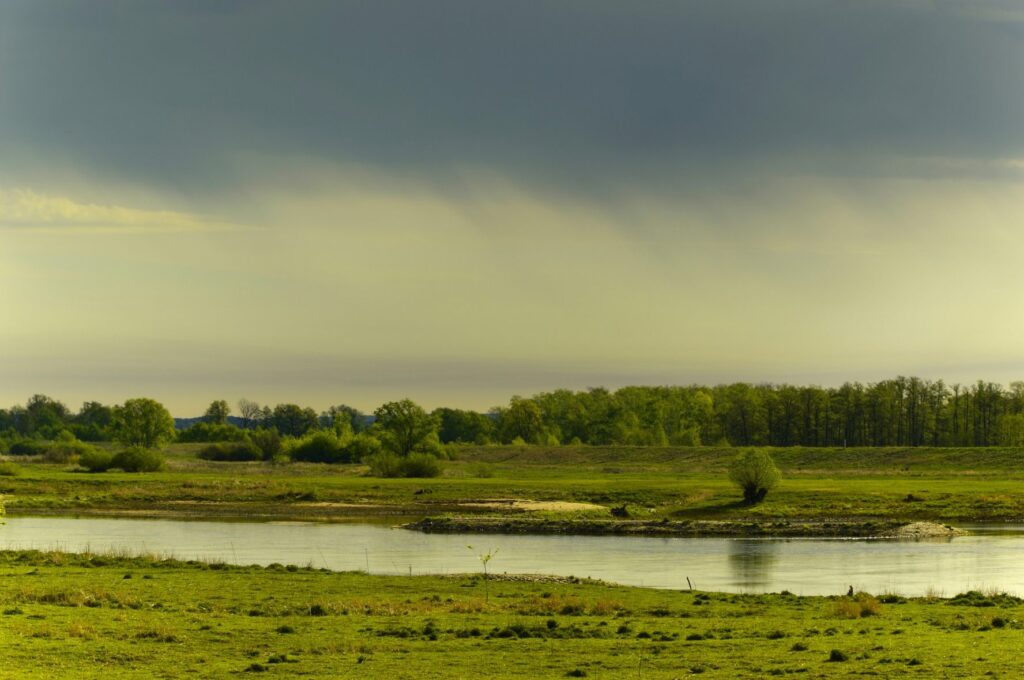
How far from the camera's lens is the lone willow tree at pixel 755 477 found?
88.6 m

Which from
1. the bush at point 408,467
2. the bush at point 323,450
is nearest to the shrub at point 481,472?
the bush at point 408,467

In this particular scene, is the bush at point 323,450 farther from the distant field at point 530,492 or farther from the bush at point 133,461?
the bush at point 133,461

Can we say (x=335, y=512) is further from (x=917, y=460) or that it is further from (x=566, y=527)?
(x=917, y=460)

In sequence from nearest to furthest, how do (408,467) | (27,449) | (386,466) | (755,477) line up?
(755,477) → (408,467) → (386,466) → (27,449)

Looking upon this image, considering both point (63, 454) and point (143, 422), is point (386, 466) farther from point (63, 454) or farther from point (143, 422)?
point (143, 422)

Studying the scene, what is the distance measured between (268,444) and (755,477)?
92.9 meters

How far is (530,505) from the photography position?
9075cm

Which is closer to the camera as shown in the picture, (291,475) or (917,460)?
(291,475)

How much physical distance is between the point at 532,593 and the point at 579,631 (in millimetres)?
9982

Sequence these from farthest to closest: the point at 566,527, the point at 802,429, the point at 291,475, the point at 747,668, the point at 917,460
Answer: the point at 802,429 → the point at 917,460 → the point at 291,475 → the point at 566,527 → the point at 747,668

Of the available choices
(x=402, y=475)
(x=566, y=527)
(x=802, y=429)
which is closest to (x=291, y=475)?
(x=402, y=475)

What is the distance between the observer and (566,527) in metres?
78.8

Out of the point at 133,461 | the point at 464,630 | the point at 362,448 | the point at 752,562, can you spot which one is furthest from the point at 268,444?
the point at 464,630

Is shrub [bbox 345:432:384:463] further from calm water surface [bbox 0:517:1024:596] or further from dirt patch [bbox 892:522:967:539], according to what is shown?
dirt patch [bbox 892:522:967:539]
